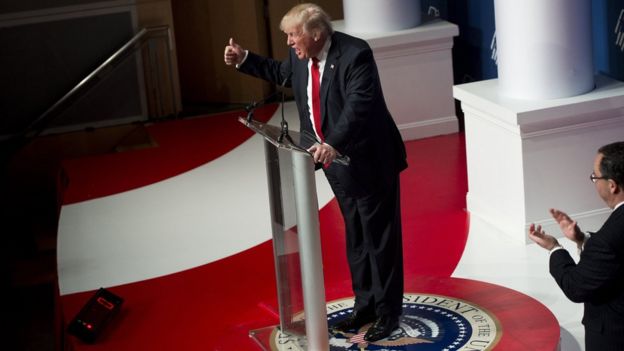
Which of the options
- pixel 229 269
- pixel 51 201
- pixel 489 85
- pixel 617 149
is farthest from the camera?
pixel 51 201

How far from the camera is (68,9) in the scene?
31.6 ft

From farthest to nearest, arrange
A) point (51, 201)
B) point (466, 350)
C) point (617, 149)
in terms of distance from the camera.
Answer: point (51, 201), point (466, 350), point (617, 149)

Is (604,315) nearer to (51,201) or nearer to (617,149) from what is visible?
(617,149)

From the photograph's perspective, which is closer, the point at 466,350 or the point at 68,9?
the point at 466,350

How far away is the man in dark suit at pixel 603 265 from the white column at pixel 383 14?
4.71 m

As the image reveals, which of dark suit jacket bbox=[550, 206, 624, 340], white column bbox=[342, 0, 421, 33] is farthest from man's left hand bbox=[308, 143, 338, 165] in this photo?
white column bbox=[342, 0, 421, 33]

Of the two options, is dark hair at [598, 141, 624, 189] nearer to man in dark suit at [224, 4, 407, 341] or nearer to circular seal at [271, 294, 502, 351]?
man in dark suit at [224, 4, 407, 341]

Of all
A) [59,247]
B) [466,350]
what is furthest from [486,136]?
[59,247]

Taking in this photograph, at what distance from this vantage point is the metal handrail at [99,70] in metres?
9.52

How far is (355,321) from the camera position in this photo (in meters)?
Answer: 4.41

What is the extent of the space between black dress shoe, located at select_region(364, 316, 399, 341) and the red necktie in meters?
0.78

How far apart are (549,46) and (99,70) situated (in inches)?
202

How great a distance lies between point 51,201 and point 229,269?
4.20 metres

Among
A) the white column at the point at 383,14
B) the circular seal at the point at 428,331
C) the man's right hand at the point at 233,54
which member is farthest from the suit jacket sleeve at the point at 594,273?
the white column at the point at 383,14
